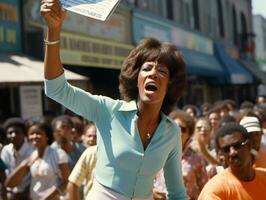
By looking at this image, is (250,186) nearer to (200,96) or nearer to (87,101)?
(87,101)

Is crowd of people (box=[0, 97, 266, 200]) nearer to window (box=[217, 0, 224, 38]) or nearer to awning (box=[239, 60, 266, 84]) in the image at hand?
window (box=[217, 0, 224, 38])

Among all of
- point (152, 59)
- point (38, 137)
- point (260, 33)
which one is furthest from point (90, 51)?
point (260, 33)

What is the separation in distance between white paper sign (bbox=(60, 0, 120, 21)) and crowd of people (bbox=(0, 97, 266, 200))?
1.13m

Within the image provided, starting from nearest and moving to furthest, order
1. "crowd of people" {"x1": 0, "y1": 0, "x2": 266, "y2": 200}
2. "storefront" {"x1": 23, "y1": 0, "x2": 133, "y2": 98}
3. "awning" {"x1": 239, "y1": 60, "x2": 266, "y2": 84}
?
"crowd of people" {"x1": 0, "y1": 0, "x2": 266, "y2": 200} → "storefront" {"x1": 23, "y1": 0, "x2": 133, "y2": 98} → "awning" {"x1": 239, "y1": 60, "x2": 266, "y2": 84}

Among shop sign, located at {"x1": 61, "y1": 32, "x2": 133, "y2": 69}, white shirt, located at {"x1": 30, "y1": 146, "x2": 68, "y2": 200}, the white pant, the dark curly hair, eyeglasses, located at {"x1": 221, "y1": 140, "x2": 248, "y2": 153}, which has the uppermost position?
shop sign, located at {"x1": 61, "y1": 32, "x2": 133, "y2": 69}

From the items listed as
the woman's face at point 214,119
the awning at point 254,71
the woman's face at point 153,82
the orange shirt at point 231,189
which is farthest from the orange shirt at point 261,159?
the awning at point 254,71

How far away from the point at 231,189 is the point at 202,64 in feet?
65.5

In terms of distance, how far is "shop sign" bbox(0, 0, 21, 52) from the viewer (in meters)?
11.4

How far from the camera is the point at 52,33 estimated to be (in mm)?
2453

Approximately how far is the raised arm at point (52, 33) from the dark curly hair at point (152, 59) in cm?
39

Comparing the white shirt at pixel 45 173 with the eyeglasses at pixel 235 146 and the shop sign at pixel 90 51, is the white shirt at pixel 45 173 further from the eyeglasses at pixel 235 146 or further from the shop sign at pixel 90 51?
the shop sign at pixel 90 51

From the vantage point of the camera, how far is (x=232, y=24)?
32.6m

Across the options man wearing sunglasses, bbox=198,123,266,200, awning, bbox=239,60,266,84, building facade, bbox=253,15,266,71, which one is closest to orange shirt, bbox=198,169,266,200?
man wearing sunglasses, bbox=198,123,266,200

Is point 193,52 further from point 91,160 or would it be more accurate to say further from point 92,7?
point 92,7
